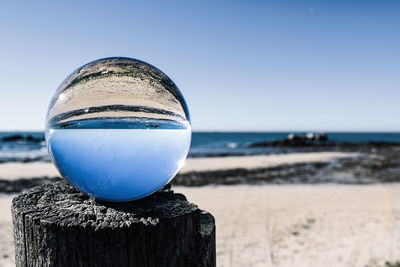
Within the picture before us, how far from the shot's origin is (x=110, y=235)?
111 centimetres

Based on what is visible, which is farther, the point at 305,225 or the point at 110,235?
the point at 305,225

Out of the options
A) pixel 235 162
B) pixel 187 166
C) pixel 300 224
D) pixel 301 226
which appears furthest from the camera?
pixel 235 162

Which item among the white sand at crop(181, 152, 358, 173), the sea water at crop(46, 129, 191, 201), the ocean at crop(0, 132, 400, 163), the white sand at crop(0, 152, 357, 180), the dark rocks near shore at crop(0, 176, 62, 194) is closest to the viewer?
the sea water at crop(46, 129, 191, 201)

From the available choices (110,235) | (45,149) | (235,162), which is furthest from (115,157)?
(45,149)

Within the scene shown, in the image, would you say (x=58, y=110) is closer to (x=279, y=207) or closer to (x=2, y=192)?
(x=279, y=207)

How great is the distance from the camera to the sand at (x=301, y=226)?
4.65 m

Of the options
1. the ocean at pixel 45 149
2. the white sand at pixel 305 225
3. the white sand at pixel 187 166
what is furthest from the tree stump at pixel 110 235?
the ocean at pixel 45 149

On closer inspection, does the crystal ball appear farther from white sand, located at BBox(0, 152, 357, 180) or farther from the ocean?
the ocean

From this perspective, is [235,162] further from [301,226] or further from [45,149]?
[45,149]

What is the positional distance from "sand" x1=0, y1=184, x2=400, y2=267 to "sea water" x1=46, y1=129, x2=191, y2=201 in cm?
371

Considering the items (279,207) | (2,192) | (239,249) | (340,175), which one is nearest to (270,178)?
(340,175)

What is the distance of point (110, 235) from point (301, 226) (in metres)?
5.80

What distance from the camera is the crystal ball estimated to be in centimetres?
127

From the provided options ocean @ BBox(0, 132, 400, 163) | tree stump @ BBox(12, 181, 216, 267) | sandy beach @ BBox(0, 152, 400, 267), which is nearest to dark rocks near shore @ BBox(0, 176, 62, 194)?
sandy beach @ BBox(0, 152, 400, 267)
